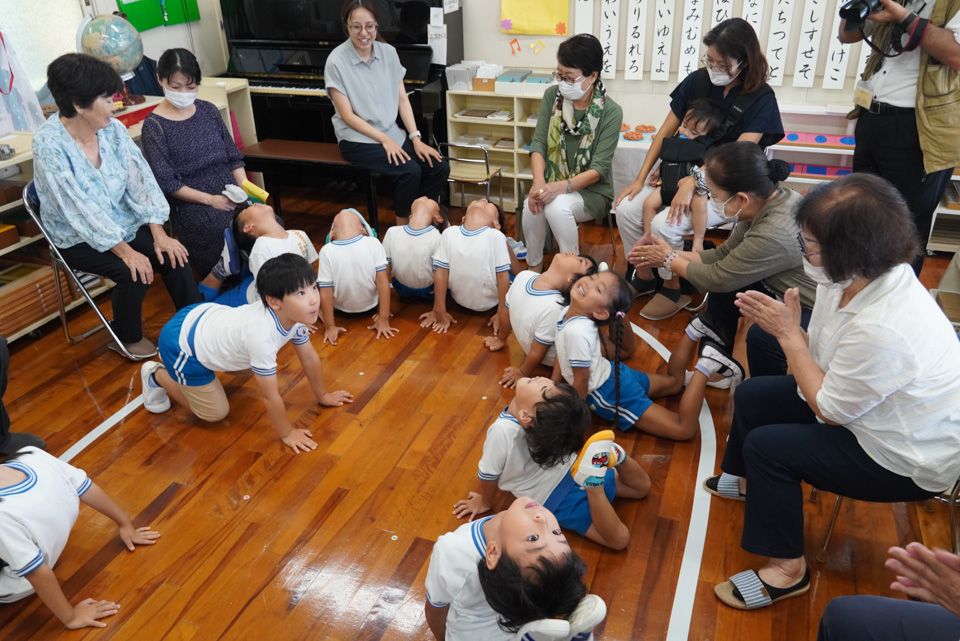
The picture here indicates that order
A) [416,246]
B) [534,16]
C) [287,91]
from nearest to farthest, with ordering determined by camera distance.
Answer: [416,246], [534,16], [287,91]

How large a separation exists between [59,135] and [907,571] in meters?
3.21

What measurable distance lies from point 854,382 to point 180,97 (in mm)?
3083

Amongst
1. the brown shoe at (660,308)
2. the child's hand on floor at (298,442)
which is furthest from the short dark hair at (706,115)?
the child's hand on floor at (298,442)

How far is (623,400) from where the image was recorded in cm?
256

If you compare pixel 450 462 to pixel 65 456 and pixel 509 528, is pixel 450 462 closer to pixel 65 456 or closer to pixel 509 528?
pixel 509 528

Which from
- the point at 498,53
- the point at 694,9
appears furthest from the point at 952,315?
the point at 498,53

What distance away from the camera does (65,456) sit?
263 centimetres

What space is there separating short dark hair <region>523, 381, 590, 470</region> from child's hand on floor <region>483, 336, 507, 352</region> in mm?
1176

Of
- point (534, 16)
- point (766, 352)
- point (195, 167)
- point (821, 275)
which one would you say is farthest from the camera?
point (534, 16)

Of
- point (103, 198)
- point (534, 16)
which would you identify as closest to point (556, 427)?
point (103, 198)

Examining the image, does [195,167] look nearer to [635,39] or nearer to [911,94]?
[635,39]

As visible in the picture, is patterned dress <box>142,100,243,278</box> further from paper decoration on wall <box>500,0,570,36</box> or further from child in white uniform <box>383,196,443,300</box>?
paper decoration on wall <box>500,0,570,36</box>

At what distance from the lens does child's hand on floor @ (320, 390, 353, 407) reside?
9.31 feet

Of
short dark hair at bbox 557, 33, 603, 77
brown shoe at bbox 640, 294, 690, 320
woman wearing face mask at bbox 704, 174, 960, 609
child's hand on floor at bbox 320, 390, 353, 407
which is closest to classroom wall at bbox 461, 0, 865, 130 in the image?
short dark hair at bbox 557, 33, 603, 77
